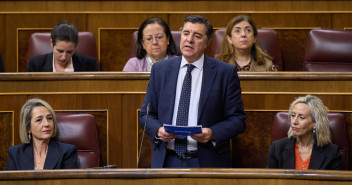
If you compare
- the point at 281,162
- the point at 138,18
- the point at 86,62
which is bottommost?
the point at 281,162

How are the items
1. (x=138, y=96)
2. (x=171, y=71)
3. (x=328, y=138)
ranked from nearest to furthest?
(x=171, y=71) < (x=328, y=138) < (x=138, y=96)

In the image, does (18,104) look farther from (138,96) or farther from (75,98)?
(138,96)

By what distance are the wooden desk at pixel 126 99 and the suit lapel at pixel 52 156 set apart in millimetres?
128

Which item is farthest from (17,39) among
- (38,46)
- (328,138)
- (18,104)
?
(328,138)

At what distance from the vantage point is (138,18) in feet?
6.35

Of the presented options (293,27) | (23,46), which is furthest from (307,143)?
(23,46)

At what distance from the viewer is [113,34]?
1.92 meters

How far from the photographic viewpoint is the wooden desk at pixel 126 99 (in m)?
1.36

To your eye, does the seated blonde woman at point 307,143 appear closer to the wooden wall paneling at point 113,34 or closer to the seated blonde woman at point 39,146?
the seated blonde woman at point 39,146

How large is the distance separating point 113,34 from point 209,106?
0.86 metres

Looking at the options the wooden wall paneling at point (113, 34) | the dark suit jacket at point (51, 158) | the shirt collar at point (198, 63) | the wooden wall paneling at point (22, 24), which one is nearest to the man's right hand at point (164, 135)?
the shirt collar at point (198, 63)

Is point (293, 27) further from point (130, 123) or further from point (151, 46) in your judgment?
point (130, 123)

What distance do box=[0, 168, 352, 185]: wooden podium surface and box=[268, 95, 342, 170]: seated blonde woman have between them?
1.44ft

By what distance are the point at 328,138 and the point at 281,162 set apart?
0.11m
